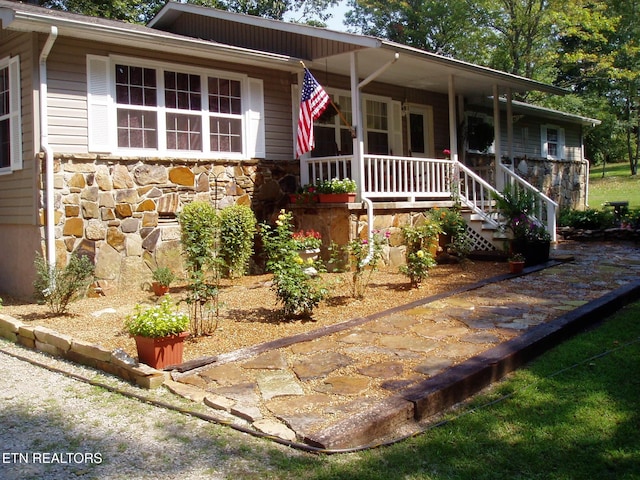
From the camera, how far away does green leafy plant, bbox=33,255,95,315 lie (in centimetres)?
705

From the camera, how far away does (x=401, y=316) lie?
6.56 m

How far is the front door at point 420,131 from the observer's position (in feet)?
46.1

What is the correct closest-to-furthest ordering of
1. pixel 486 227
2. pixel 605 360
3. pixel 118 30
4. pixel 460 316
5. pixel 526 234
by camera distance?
pixel 605 360 → pixel 460 316 → pixel 118 30 → pixel 526 234 → pixel 486 227

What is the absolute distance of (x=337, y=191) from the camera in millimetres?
9664

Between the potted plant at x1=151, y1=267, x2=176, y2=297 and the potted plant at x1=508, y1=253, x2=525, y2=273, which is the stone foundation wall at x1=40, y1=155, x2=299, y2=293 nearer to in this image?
the potted plant at x1=151, y1=267, x2=176, y2=297

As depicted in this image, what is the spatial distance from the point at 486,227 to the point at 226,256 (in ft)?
16.3

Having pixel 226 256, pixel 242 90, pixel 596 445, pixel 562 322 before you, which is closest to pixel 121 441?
pixel 596 445

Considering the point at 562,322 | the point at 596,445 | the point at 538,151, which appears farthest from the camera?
the point at 538,151

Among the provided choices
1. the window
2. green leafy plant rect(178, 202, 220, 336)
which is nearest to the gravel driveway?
green leafy plant rect(178, 202, 220, 336)

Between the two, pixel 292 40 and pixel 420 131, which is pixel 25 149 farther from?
pixel 420 131

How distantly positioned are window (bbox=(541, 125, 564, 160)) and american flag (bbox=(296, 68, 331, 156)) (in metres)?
11.9

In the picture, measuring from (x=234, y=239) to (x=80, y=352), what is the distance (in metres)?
3.53

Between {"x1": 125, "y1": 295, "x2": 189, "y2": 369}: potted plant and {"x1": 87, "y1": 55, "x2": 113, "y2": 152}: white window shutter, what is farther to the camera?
{"x1": 87, "y1": 55, "x2": 113, "y2": 152}: white window shutter

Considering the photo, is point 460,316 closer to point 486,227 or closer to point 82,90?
point 486,227
